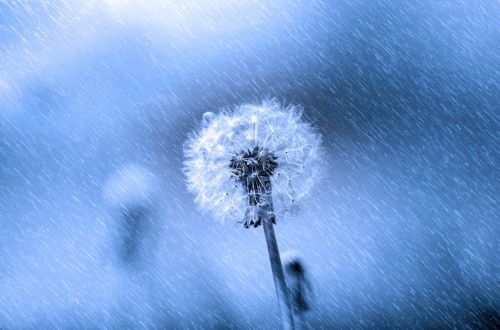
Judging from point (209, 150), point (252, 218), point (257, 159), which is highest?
point (209, 150)

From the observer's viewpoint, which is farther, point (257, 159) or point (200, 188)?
point (200, 188)

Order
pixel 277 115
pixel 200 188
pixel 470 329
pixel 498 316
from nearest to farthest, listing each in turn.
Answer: pixel 200 188 → pixel 277 115 → pixel 498 316 → pixel 470 329

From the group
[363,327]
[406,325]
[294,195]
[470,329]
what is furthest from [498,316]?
[294,195]

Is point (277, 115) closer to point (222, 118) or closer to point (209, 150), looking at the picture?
point (222, 118)

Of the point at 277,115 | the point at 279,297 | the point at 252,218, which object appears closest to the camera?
the point at 279,297

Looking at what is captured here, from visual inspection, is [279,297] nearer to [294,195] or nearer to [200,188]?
[294,195]

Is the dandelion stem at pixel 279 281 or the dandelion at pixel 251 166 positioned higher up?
the dandelion at pixel 251 166

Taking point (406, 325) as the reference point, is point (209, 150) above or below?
below

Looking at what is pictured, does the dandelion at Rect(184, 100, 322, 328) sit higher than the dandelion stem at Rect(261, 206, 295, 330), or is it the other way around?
the dandelion at Rect(184, 100, 322, 328)

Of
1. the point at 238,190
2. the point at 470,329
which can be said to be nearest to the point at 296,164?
the point at 238,190
